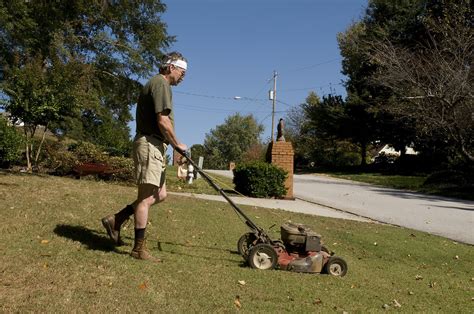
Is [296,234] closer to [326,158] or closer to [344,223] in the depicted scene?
[344,223]

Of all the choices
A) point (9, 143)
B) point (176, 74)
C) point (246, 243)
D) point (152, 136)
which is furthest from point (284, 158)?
point (152, 136)

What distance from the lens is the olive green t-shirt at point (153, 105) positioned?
525cm

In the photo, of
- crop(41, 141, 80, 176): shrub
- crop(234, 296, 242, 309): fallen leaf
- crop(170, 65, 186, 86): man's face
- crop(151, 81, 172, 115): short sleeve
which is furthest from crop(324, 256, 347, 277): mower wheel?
crop(41, 141, 80, 176): shrub

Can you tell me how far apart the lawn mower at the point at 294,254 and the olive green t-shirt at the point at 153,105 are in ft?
1.86

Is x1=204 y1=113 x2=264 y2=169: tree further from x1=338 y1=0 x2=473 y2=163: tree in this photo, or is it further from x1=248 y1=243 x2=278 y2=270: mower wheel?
x1=248 y1=243 x2=278 y2=270: mower wheel

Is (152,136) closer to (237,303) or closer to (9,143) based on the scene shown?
(237,303)

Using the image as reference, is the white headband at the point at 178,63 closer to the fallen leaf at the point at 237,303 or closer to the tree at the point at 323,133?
the fallen leaf at the point at 237,303

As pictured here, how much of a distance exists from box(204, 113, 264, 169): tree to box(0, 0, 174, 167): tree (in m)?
45.5

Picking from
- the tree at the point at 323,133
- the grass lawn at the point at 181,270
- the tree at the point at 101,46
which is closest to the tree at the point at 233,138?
the tree at the point at 323,133

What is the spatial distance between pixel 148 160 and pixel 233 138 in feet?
241

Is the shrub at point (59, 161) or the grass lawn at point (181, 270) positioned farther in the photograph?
the shrub at point (59, 161)

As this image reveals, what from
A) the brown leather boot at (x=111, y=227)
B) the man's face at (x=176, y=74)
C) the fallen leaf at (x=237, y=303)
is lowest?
the fallen leaf at (x=237, y=303)

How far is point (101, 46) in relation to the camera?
27688mm

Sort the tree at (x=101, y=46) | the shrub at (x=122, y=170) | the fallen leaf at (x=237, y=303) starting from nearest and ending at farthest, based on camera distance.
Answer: the fallen leaf at (x=237, y=303), the shrub at (x=122, y=170), the tree at (x=101, y=46)
